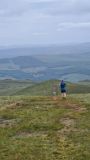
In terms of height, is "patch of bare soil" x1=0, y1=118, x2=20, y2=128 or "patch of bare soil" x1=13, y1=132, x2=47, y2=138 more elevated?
"patch of bare soil" x1=0, y1=118, x2=20, y2=128

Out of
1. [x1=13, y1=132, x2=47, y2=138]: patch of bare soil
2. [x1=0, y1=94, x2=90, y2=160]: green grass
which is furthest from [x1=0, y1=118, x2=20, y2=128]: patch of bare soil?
[x1=13, y1=132, x2=47, y2=138]: patch of bare soil

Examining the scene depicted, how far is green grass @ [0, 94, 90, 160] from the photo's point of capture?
3084 centimetres

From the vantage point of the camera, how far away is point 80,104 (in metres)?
52.6

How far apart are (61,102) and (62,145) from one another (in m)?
21.4

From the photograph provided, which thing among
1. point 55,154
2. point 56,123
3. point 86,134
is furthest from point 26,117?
point 55,154

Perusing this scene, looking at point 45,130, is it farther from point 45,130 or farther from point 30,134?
point 30,134

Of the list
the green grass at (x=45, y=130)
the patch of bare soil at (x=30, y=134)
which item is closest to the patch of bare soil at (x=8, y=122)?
the green grass at (x=45, y=130)

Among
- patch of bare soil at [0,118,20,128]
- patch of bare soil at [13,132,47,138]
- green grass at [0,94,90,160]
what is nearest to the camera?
green grass at [0,94,90,160]

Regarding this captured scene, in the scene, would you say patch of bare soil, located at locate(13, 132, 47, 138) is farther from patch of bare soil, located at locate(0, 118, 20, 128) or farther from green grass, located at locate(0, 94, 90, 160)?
patch of bare soil, located at locate(0, 118, 20, 128)

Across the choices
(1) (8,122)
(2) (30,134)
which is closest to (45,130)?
(2) (30,134)

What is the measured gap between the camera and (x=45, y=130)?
127 feet

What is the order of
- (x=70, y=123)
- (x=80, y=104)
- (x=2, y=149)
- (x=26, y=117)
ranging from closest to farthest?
(x=2, y=149) → (x=70, y=123) → (x=26, y=117) → (x=80, y=104)

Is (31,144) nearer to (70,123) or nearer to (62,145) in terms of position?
(62,145)

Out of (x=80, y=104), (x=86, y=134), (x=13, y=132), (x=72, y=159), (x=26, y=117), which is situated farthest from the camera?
(x=80, y=104)
